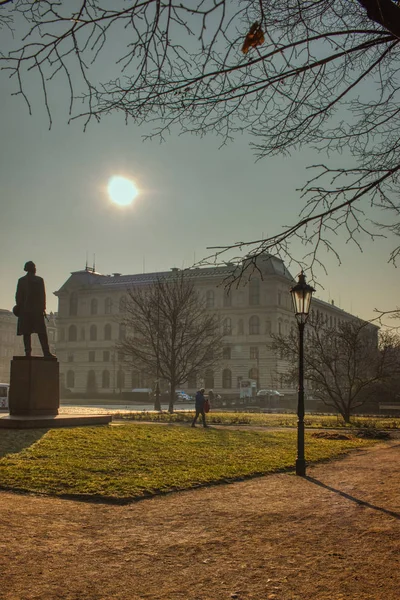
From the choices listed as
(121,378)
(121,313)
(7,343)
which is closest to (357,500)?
(121,313)

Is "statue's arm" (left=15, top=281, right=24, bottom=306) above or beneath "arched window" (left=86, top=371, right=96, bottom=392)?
above

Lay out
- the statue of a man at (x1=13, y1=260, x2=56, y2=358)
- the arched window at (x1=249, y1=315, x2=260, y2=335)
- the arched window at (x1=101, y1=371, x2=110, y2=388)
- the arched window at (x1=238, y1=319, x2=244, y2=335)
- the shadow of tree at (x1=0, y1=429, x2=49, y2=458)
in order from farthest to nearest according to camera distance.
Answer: the arched window at (x1=101, y1=371, x2=110, y2=388)
the arched window at (x1=238, y1=319, x2=244, y2=335)
the arched window at (x1=249, y1=315, x2=260, y2=335)
the statue of a man at (x1=13, y1=260, x2=56, y2=358)
the shadow of tree at (x1=0, y1=429, x2=49, y2=458)

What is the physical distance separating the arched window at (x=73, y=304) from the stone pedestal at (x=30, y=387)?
268 feet

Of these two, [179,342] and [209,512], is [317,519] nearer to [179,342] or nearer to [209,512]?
[209,512]

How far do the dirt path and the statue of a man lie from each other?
964cm

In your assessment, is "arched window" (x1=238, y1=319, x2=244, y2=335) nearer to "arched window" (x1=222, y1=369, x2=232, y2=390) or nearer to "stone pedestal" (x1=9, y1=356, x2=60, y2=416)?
"arched window" (x1=222, y1=369, x2=232, y2=390)

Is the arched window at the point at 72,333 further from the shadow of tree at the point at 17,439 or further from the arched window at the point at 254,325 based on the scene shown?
the shadow of tree at the point at 17,439

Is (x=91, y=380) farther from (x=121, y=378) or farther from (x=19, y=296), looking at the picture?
(x=19, y=296)

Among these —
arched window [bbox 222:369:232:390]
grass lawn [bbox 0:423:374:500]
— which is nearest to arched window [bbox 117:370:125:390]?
arched window [bbox 222:369:232:390]

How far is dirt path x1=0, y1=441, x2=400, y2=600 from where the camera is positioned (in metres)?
4.64

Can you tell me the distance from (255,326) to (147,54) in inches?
3216

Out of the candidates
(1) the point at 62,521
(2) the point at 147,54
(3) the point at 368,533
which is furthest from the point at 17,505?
(2) the point at 147,54

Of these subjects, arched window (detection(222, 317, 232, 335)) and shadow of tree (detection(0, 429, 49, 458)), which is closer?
shadow of tree (detection(0, 429, 49, 458))

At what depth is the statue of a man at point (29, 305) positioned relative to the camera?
57.8 ft
